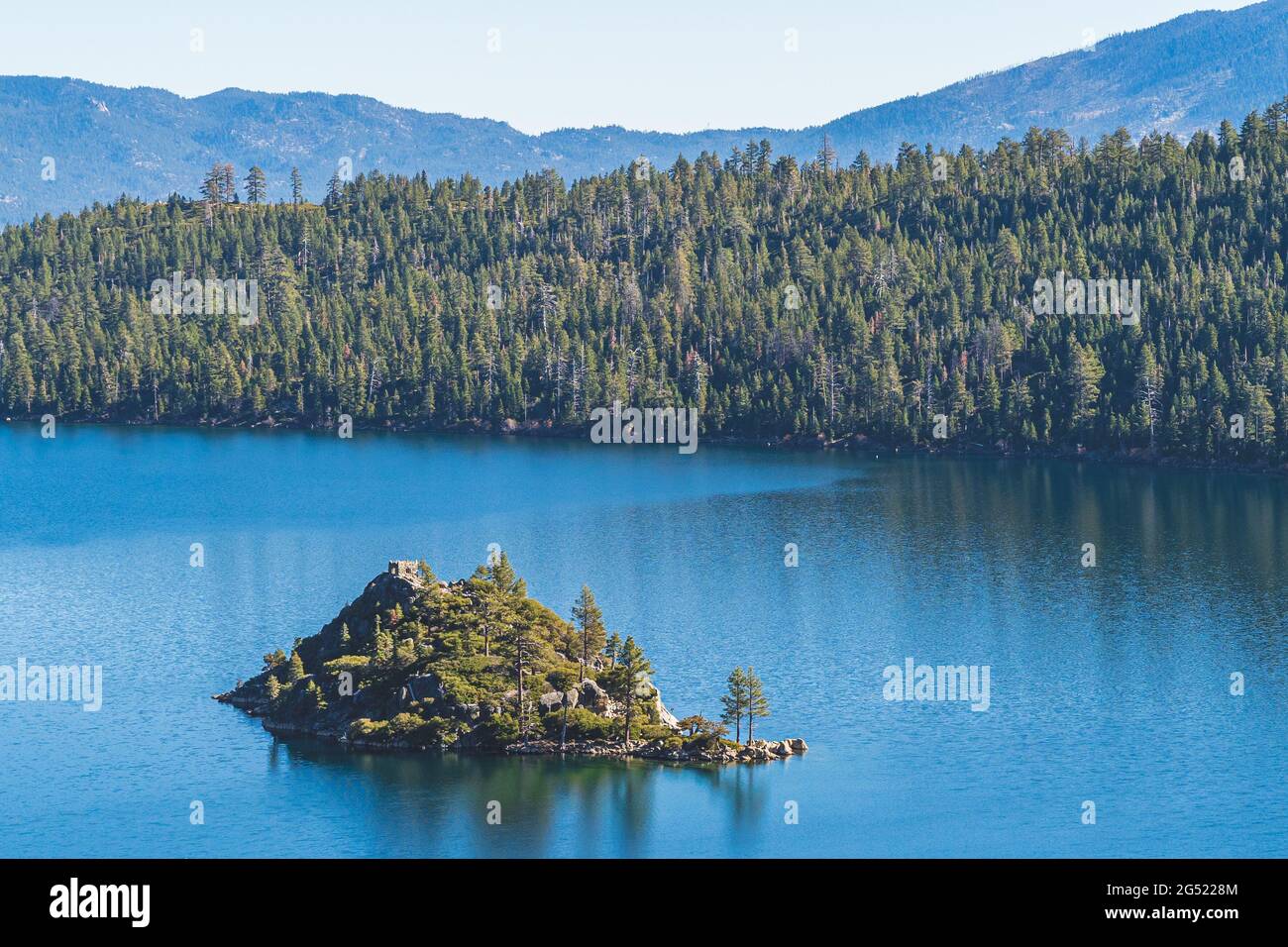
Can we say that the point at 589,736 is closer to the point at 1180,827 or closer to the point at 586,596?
the point at 586,596

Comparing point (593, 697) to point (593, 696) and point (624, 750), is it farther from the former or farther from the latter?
point (624, 750)

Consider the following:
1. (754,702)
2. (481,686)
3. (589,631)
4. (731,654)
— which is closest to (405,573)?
(481,686)

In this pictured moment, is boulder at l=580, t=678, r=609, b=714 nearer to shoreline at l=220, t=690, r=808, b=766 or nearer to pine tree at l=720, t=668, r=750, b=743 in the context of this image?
shoreline at l=220, t=690, r=808, b=766

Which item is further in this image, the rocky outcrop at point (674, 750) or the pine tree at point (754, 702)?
the pine tree at point (754, 702)

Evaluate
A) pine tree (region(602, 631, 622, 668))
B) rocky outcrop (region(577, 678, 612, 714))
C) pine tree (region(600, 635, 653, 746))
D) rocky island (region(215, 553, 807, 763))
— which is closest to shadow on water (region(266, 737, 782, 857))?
rocky island (region(215, 553, 807, 763))

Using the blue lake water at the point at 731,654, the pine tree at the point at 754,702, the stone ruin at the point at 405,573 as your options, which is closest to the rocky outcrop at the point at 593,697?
the blue lake water at the point at 731,654

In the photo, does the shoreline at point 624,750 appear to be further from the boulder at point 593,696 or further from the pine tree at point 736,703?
the boulder at point 593,696
